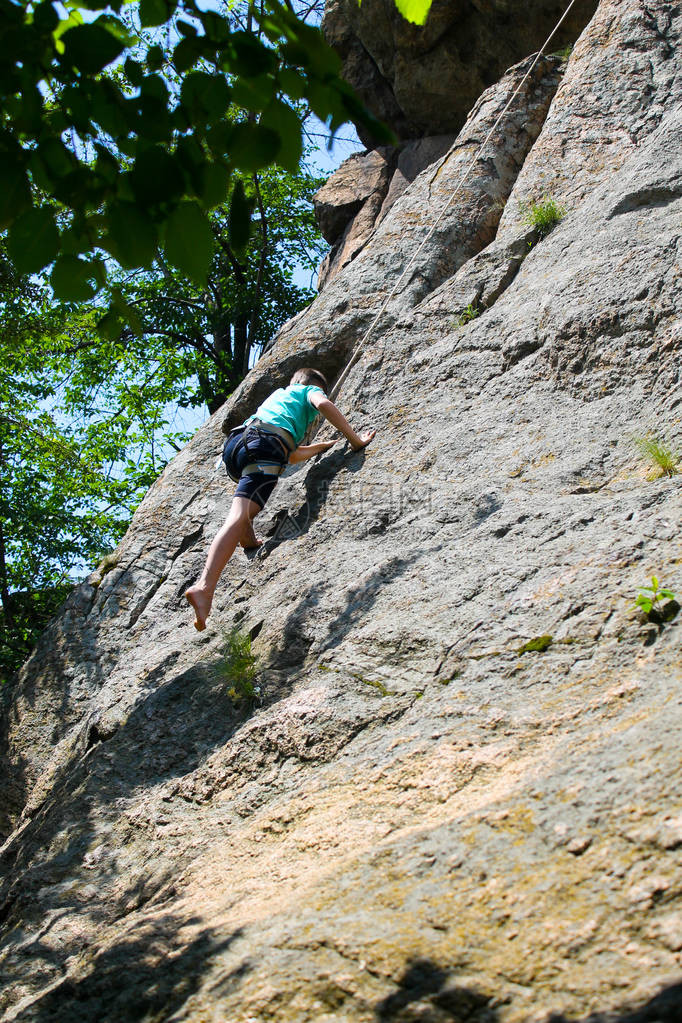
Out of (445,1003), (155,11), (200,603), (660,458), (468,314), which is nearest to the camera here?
(445,1003)

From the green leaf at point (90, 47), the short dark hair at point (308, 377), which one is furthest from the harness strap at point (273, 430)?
the green leaf at point (90, 47)

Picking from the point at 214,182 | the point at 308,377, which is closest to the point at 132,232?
the point at 214,182

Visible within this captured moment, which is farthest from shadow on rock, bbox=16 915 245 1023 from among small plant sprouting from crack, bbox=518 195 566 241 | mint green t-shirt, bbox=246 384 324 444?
small plant sprouting from crack, bbox=518 195 566 241

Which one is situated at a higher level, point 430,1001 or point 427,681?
point 427,681

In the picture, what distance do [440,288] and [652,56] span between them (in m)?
3.16

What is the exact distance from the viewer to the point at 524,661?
3971 mm

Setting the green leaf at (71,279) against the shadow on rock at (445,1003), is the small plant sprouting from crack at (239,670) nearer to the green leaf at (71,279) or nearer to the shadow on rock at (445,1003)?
the shadow on rock at (445,1003)

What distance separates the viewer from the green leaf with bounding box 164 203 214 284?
2.66 metres

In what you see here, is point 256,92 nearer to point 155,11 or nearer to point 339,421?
point 155,11

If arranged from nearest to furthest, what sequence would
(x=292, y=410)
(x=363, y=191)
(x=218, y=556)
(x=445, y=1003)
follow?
1. (x=445, y=1003)
2. (x=218, y=556)
3. (x=292, y=410)
4. (x=363, y=191)

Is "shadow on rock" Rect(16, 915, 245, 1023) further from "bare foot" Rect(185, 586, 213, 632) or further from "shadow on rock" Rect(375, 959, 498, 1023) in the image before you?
"bare foot" Rect(185, 586, 213, 632)

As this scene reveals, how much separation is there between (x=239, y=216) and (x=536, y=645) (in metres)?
2.31

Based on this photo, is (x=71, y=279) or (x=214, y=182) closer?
(x=214, y=182)

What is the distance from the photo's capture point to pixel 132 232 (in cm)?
262
